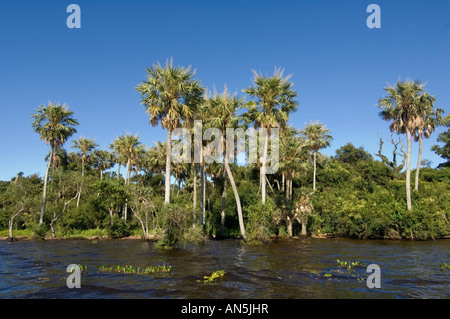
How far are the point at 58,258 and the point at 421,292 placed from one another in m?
19.5

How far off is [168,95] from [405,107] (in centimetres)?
2696

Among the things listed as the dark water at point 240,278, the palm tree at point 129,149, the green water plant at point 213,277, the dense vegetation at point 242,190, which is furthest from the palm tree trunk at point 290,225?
the palm tree at point 129,149

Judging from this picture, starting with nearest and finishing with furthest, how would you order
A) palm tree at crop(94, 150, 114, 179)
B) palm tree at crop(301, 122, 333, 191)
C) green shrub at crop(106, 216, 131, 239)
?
1. green shrub at crop(106, 216, 131, 239)
2. palm tree at crop(301, 122, 333, 191)
3. palm tree at crop(94, 150, 114, 179)

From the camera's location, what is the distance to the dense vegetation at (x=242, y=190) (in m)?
23.3

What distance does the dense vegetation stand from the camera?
23328 mm

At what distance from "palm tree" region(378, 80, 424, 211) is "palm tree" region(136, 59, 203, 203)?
23.3m

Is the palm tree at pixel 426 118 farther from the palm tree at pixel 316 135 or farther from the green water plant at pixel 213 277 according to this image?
the green water plant at pixel 213 277

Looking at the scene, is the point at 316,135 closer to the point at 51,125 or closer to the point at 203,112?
the point at 203,112

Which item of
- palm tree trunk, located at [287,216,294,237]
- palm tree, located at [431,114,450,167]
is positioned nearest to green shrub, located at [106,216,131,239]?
palm tree trunk, located at [287,216,294,237]

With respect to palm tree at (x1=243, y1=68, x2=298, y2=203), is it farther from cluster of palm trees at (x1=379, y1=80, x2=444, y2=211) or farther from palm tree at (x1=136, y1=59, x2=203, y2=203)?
cluster of palm trees at (x1=379, y1=80, x2=444, y2=211)

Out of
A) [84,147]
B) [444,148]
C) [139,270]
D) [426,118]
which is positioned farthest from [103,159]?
[444,148]

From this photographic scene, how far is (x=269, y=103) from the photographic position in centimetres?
2634
